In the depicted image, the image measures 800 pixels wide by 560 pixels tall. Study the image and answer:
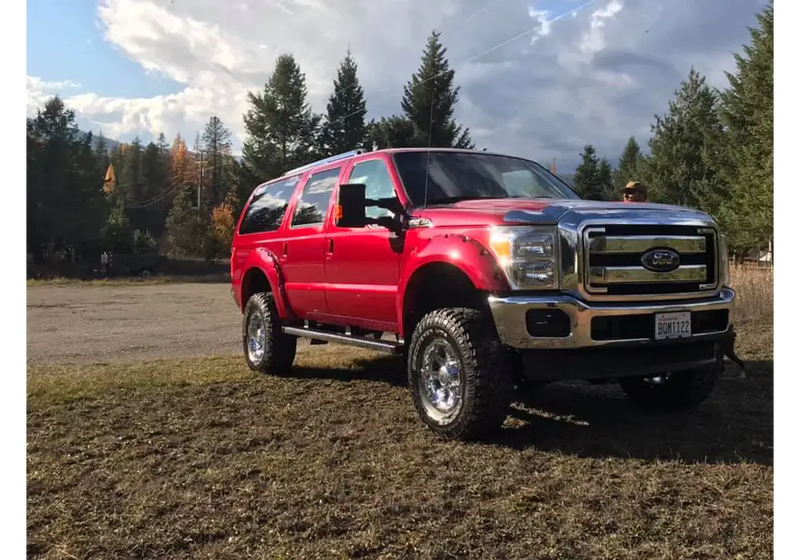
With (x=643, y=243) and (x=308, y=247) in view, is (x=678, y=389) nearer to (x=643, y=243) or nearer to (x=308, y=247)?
(x=643, y=243)

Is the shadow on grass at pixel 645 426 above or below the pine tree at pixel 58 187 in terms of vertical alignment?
below

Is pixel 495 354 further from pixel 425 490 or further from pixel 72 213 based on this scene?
pixel 72 213

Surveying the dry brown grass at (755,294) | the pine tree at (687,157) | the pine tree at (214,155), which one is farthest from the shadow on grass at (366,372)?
the pine tree at (214,155)

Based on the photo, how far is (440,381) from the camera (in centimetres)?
454

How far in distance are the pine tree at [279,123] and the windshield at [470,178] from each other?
31.8 meters

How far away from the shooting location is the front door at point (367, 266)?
5242mm

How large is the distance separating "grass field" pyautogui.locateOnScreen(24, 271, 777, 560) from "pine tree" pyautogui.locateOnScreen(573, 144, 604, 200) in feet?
5.82

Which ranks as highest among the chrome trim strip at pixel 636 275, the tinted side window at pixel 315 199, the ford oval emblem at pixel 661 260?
the tinted side window at pixel 315 199

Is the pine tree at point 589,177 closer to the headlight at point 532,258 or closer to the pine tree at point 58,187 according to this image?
the headlight at point 532,258

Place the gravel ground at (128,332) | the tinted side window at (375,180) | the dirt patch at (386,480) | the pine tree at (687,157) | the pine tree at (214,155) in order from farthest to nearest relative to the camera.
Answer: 1. the pine tree at (214,155)
2. the gravel ground at (128,332)
3. the pine tree at (687,157)
4. the tinted side window at (375,180)
5. the dirt patch at (386,480)

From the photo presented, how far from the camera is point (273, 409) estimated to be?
5.47 meters

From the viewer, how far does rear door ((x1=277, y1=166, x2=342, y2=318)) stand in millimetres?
6309
